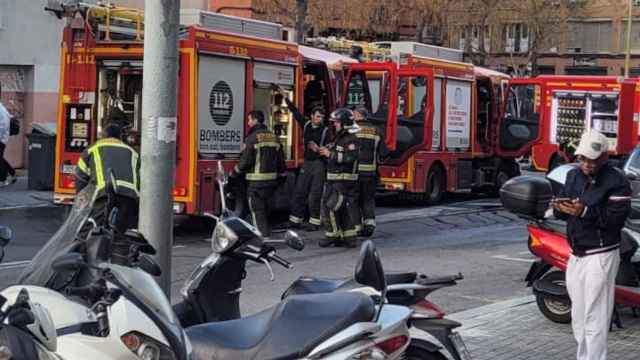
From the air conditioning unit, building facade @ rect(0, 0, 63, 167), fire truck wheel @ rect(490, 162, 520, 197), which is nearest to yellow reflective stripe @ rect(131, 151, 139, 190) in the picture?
the air conditioning unit

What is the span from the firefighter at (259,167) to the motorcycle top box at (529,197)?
543 cm

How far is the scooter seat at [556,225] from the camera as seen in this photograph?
838cm

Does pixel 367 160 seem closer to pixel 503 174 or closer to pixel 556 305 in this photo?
pixel 556 305

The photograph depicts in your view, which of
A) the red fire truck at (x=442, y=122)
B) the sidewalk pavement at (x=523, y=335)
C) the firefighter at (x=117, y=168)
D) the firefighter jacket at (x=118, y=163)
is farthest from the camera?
the red fire truck at (x=442, y=122)

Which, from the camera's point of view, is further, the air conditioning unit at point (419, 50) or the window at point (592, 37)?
the window at point (592, 37)

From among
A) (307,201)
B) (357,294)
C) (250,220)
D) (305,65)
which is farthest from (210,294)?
(305,65)

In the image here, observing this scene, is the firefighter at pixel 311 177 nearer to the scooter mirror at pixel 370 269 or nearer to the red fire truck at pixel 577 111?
the scooter mirror at pixel 370 269

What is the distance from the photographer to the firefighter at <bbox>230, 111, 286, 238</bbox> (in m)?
13.3

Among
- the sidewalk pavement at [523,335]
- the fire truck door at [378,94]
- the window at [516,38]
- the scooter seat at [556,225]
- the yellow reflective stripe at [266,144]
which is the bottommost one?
the sidewalk pavement at [523,335]

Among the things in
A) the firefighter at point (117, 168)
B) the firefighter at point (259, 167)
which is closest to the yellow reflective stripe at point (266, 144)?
the firefighter at point (259, 167)

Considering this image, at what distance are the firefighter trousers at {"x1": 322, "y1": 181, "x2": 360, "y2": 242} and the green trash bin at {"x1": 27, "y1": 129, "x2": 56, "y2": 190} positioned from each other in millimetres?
7328

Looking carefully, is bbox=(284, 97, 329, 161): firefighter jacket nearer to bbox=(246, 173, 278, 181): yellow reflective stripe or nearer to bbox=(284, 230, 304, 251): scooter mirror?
bbox=(246, 173, 278, 181): yellow reflective stripe

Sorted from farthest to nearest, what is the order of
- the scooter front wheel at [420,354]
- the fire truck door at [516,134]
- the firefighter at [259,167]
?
the fire truck door at [516,134] < the firefighter at [259,167] < the scooter front wheel at [420,354]

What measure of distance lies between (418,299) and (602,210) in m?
1.61
